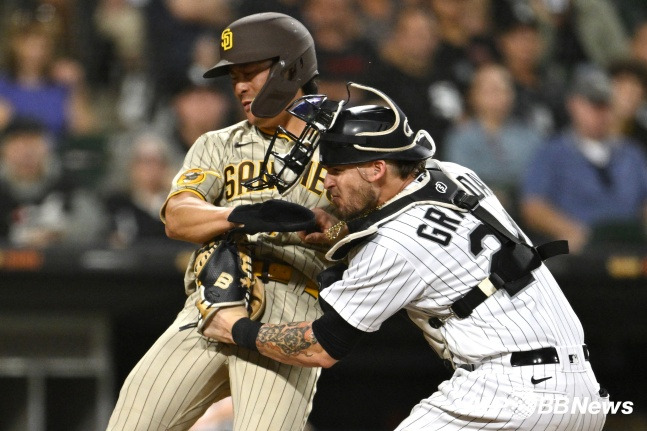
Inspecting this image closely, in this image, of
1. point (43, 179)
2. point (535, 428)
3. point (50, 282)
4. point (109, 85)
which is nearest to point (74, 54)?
point (109, 85)

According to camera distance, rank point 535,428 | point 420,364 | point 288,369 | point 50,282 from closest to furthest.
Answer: point 535,428
point 288,369
point 50,282
point 420,364

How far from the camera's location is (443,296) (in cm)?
293

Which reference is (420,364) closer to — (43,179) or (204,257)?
(43,179)

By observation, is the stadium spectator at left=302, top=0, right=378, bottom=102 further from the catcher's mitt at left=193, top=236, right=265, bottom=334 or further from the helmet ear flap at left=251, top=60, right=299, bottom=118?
the catcher's mitt at left=193, top=236, right=265, bottom=334

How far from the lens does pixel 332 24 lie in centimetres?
725

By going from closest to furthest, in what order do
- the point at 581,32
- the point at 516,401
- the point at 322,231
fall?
the point at 516,401 < the point at 322,231 < the point at 581,32

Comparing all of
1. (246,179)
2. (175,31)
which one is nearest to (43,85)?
(175,31)

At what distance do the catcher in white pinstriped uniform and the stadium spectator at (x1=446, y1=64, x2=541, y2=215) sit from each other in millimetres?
3994

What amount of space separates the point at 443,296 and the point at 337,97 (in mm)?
4296

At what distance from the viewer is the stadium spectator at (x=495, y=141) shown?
698cm

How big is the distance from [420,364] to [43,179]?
3041 mm

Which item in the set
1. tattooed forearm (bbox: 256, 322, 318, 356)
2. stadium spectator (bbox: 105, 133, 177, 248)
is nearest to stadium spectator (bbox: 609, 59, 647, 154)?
stadium spectator (bbox: 105, 133, 177, 248)

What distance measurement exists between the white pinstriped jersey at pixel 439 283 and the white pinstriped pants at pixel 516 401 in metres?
0.07

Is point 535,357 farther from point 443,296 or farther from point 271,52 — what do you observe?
point 271,52
